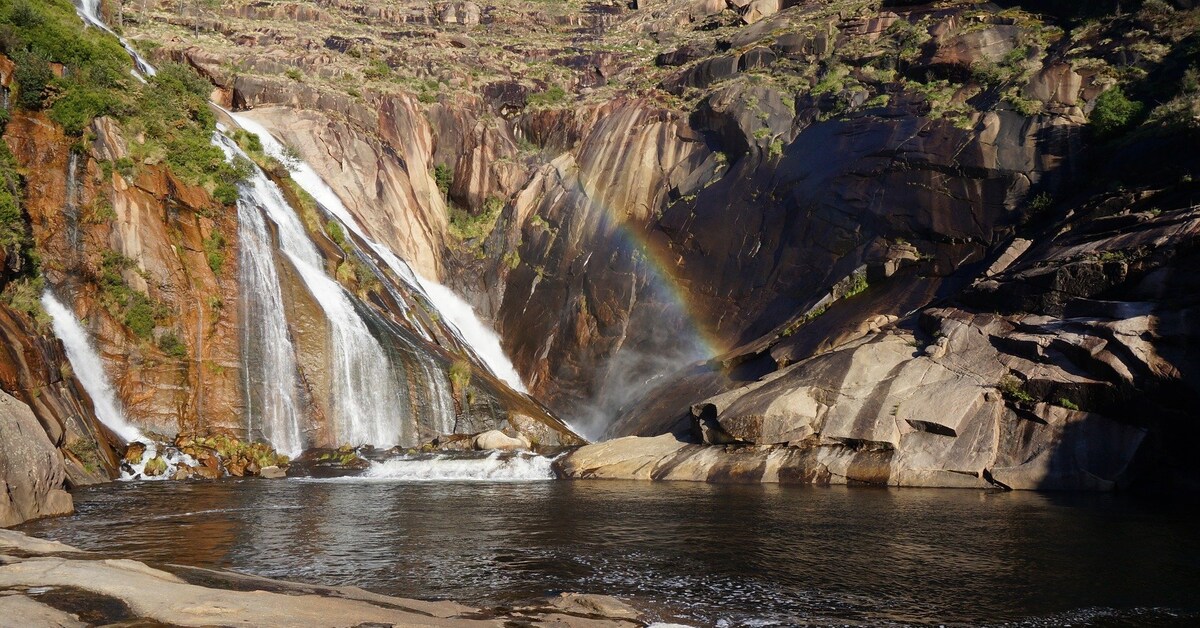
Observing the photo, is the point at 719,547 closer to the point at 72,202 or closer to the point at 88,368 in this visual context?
the point at 88,368

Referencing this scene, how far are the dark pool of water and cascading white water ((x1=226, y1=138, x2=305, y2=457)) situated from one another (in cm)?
793

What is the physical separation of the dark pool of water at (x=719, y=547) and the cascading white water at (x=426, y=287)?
24.1m

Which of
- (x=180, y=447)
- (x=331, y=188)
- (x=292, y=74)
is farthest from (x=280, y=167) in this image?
(x=180, y=447)

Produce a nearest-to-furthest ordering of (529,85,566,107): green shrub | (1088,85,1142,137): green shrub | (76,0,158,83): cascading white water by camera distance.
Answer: (1088,85,1142,137): green shrub, (76,0,158,83): cascading white water, (529,85,566,107): green shrub

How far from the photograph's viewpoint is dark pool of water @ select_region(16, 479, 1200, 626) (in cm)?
1109

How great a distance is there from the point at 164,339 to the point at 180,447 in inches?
192

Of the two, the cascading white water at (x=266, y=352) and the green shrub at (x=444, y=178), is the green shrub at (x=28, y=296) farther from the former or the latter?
the green shrub at (x=444, y=178)

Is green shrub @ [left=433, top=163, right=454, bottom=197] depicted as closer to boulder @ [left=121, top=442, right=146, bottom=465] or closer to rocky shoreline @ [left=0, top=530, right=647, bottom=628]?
boulder @ [left=121, top=442, right=146, bottom=465]

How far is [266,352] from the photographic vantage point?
107 ft

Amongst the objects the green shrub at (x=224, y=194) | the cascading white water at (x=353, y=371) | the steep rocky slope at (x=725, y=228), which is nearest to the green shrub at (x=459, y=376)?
the steep rocky slope at (x=725, y=228)

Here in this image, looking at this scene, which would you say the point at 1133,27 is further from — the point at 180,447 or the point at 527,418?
the point at 180,447

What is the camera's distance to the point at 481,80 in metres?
64.7

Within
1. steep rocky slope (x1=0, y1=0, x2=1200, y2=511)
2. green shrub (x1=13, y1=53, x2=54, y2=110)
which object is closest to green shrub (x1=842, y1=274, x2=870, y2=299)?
steep rocky slope (x1=0, y1=0, x2=1200, y2=511)

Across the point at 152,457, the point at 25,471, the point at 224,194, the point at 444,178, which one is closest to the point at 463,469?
the point at 152,457
